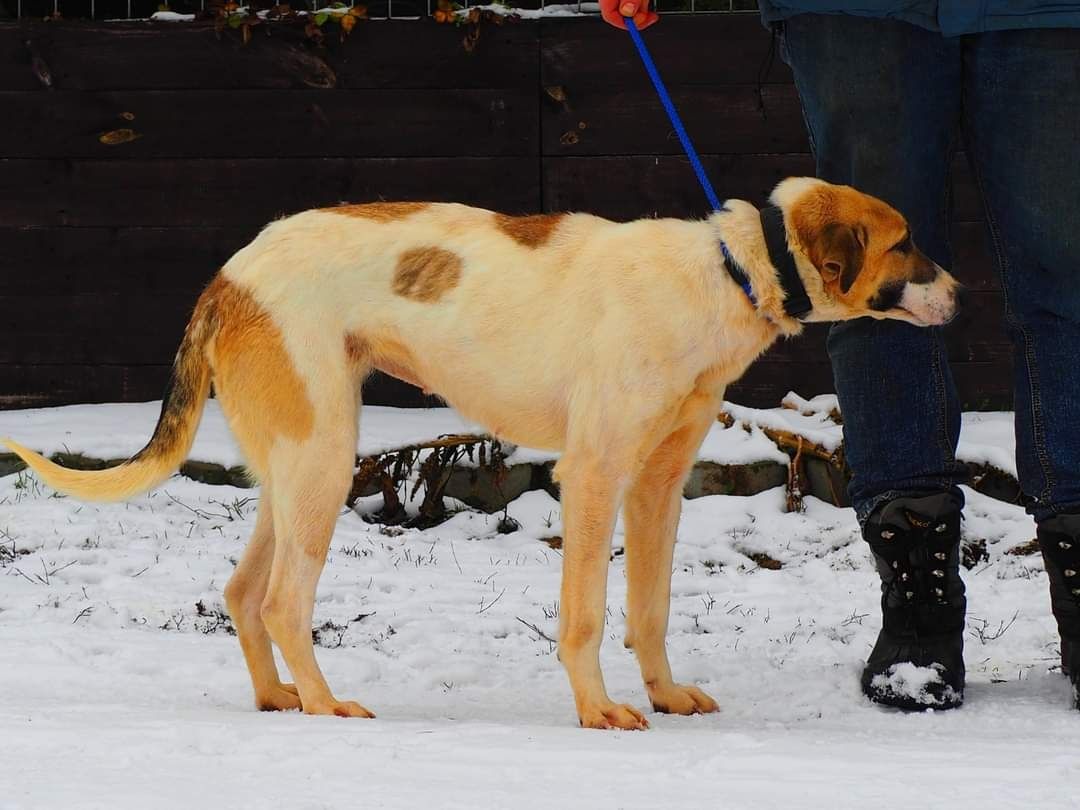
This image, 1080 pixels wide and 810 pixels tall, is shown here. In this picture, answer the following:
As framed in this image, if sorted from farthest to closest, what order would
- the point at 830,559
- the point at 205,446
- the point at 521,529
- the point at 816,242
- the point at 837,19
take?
the point at 205,446 < the point at 521,529 < the point at 830,559 < the point at 837,19 < the point at 816,242

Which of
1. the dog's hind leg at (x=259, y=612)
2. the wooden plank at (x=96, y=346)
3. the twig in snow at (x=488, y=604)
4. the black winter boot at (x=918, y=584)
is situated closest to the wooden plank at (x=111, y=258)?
the wooden plank at (x=96, y=346)

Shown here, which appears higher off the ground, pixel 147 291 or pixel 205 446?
pixel 147 291

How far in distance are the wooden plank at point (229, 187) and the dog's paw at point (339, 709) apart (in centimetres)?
408

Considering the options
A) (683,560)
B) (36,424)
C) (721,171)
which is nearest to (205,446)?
(36,424)

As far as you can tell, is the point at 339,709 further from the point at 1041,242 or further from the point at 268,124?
the point at 268,124

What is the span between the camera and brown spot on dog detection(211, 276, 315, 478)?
340 cm

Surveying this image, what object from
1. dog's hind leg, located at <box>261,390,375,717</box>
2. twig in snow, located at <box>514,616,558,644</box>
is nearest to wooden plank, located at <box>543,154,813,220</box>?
twig in snow, located at <box>514,616,558,644</box>

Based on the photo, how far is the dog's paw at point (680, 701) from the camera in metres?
3.51

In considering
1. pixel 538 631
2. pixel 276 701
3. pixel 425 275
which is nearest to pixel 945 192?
pixel 425 275

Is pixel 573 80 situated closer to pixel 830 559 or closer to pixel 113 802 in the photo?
→ pixel 830 559

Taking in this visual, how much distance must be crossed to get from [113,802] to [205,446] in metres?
4.36

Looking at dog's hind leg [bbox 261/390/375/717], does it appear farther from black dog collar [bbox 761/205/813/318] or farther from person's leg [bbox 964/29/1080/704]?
person's leg [bbox 964/29/1080/704]

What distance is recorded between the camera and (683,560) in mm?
5598

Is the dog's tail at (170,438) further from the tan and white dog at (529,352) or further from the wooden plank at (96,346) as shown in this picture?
the wooden plank at (96,346)
